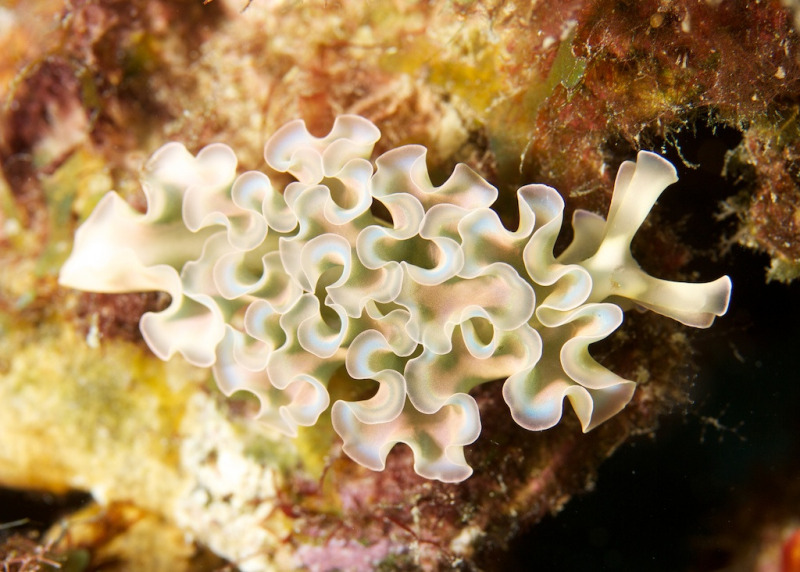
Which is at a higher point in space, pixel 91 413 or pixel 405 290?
pixel 405 290

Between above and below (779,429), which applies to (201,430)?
above

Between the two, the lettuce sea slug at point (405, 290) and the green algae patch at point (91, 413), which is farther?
the green algae patch at point (91, 413)

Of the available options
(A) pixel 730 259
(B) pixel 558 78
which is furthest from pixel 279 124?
(A) pixel 730 259

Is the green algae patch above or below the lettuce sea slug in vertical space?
below

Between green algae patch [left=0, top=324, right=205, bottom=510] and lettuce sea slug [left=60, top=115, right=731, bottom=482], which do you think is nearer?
lettuce sea slug [left=60, top=115, right=731, bottom=482]

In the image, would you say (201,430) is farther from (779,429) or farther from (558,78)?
(779,429)

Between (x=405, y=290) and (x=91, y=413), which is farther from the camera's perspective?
(x=91, y=413)

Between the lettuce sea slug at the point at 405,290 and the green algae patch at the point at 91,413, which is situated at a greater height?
the lettuce sea slug at the point at 405,290

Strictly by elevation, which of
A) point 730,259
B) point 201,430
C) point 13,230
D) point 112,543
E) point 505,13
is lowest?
point 112,543
